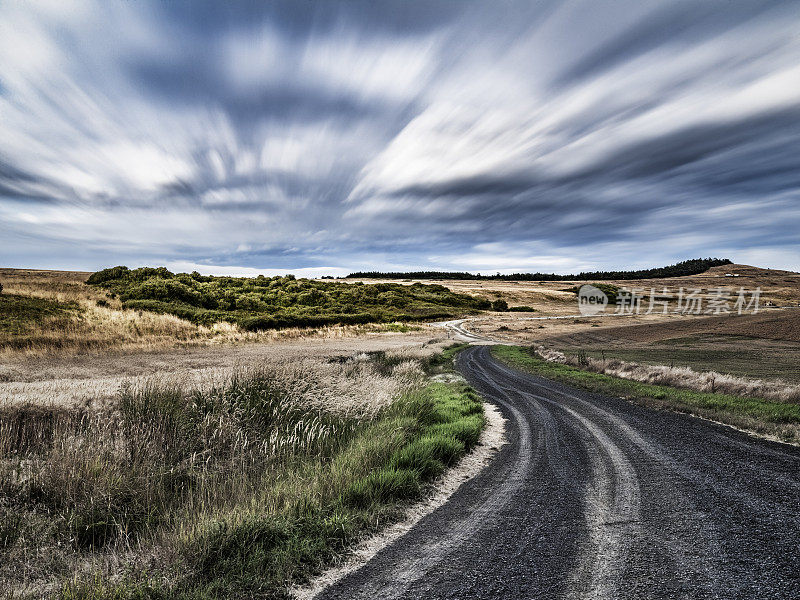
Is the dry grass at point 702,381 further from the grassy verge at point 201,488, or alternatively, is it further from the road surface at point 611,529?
the grassy verge at point 201,488

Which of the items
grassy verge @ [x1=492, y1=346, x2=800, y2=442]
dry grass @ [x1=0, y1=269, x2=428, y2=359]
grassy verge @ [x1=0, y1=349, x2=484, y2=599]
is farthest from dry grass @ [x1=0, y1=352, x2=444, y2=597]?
dry grass @ [x1=0, y1=269, x2=428, y2=359]

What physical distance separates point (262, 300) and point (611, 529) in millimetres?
71947

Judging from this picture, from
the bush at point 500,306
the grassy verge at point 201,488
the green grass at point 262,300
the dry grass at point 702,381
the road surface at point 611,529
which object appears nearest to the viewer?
the road surface at point 611,529

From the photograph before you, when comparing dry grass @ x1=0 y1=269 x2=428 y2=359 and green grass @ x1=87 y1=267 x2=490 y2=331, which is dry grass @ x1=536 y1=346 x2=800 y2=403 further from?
green grass @ x1=87 y1=267 x2=490 y2=331

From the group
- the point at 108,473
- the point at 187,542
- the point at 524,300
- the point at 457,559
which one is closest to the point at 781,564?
the point at 457,559

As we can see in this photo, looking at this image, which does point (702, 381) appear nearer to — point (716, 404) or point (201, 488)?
point (716, 404)

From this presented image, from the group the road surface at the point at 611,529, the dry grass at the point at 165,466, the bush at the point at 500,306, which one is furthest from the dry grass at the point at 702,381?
the bush at the point at 500,306

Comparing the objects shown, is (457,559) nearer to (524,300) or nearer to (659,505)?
(659,505)

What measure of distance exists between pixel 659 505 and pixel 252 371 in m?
11.1

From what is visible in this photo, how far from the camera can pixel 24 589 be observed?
429 cm

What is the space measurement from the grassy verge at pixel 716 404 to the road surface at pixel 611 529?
5.89ft

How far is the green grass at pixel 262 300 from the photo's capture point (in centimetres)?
4803

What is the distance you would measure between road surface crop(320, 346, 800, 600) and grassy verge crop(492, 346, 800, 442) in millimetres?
1795

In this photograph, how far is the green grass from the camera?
48.0 m
